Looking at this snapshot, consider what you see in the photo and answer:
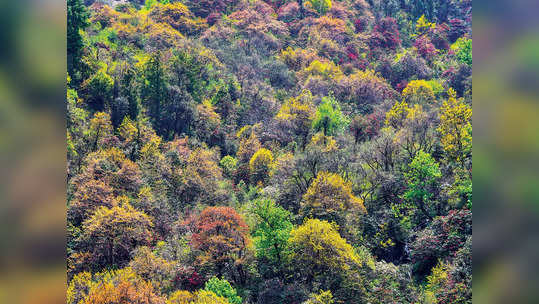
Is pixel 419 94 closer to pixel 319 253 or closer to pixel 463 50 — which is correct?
pixel 463 50

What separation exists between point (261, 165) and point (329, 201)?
434 inches

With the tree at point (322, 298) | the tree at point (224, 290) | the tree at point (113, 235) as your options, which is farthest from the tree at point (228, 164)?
the tree at point (322, 298)

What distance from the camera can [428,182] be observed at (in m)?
31.3

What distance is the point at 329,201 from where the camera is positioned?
29391 millimetres

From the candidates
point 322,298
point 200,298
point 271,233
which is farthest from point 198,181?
point 322,298

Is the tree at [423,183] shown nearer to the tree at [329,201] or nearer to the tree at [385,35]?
the tree at [329,201]

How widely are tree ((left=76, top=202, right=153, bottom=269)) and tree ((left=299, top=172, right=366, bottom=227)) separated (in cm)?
1049

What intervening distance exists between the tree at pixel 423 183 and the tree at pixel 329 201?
394cm

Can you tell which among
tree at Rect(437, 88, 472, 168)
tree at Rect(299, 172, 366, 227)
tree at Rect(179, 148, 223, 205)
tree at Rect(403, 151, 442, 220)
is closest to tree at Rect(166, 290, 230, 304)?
tree at Rect(299, 172, 366, 227)

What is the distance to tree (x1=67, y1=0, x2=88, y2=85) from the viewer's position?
130ft

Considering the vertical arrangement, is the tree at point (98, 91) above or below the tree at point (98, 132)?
above

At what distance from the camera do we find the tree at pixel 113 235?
2562cm
